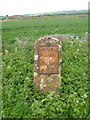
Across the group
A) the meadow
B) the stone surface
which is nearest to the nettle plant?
the meadow

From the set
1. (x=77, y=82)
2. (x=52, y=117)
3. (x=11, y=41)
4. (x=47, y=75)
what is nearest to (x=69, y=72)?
(x=77, y=82)

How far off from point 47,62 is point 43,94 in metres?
0.89

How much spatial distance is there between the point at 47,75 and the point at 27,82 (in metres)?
0.64

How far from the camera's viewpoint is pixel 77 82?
5.32 metres

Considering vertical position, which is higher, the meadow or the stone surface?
the stone surface

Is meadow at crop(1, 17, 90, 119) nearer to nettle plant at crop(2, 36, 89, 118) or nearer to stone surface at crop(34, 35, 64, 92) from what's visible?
nettle plant at crop(2, 36, 89, 118)

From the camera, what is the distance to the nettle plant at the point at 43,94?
165 inches

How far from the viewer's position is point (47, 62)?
5.06 meters

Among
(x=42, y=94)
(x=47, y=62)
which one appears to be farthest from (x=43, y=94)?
(x=47, y=62)

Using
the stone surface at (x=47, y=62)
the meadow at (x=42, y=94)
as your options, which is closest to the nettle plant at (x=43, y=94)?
the meadow at (x=42, y=94)

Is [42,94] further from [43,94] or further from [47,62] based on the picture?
[47,62]

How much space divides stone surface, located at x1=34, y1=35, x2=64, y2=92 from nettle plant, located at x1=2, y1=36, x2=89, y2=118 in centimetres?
24

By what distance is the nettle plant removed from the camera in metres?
4.19

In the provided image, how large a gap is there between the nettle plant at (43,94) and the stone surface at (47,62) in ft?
0.78
